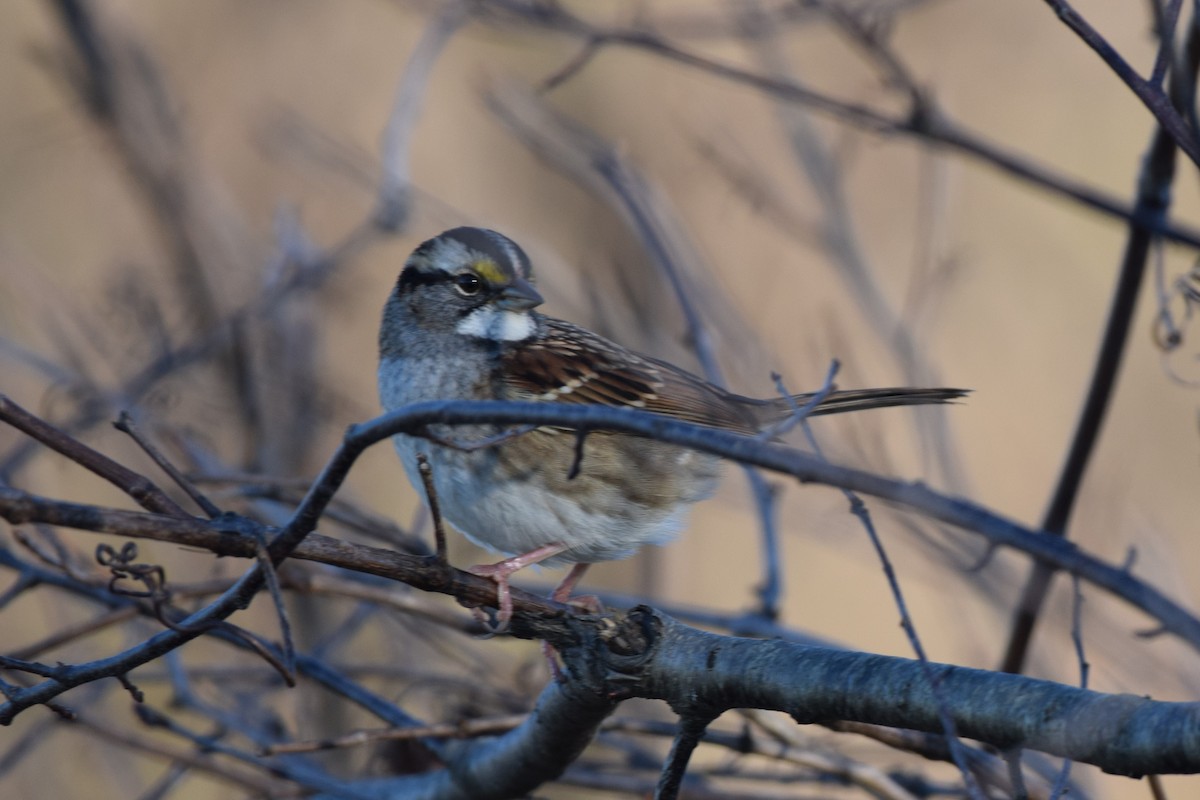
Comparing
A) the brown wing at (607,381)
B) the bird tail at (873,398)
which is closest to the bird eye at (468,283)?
the brown wing at (607,381)

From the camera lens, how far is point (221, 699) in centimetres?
385

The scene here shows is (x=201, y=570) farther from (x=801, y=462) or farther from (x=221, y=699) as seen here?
(x=801, y=462)

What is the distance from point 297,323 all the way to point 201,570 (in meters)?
0.91

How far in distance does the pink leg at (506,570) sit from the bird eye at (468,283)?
732 mm

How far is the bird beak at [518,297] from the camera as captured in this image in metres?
3.39

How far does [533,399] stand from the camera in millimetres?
3271

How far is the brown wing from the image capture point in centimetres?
334

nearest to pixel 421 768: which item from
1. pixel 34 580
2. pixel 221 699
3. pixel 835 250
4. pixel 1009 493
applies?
pixel 221 699

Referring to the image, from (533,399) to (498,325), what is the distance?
0.27 m

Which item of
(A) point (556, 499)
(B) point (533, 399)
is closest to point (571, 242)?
(B) point (533, 399)

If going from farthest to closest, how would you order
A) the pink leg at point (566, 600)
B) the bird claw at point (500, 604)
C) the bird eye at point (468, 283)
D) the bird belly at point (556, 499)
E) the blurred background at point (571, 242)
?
the blurred background at point (571, 242), the bird eye at point (468, 283), the bird belly at point (556, 499), the pink leg at point (566, 600), the bird claw at point (500, 604)

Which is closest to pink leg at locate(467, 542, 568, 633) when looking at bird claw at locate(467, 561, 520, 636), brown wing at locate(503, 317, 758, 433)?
bird claw at locate(467, 561, 520, 636)

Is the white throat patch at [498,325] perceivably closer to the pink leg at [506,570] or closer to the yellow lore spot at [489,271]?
the yellow lore spot at [489,271]

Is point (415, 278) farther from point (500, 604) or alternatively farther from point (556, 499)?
point (500, 604)
